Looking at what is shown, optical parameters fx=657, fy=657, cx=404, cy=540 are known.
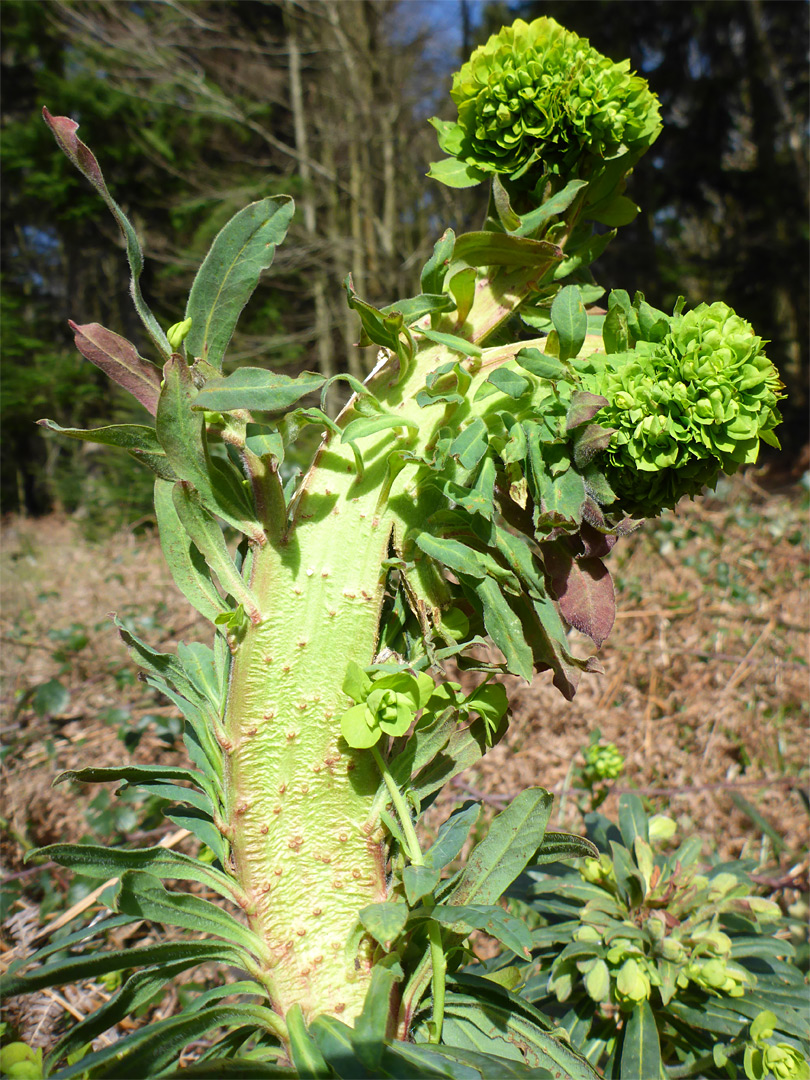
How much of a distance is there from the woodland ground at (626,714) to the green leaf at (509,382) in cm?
144

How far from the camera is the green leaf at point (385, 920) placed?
748mm

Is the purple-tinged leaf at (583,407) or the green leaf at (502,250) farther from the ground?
the green leaf at (502,250)

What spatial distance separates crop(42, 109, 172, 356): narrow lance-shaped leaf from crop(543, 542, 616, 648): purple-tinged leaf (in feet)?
2.00

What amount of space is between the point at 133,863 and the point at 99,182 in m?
0.87

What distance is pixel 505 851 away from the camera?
94cm

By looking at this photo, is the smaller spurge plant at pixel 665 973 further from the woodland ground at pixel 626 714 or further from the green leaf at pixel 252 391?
the green leaf at pixel 252 391

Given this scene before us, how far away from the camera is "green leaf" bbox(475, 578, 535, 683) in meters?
0.90

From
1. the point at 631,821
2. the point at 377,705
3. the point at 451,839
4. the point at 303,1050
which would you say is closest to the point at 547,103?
the point at 377,705

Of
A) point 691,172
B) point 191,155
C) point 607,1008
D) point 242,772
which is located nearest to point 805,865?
point 607,1008

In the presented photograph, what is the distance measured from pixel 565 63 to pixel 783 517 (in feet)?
14.5

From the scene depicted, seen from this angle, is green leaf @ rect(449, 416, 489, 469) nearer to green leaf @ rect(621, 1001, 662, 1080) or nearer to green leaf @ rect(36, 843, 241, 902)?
green leaf @ rect(36, 843, 241, 902)

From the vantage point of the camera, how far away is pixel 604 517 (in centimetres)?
93

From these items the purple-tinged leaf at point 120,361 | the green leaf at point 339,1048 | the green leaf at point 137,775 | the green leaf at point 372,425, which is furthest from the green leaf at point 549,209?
the green leaf at point 339,1048

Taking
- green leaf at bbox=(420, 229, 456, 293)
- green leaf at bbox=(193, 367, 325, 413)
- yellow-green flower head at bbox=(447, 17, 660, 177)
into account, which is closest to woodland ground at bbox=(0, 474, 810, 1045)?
green leaf at bbox=(193, 367, 325, 413)
